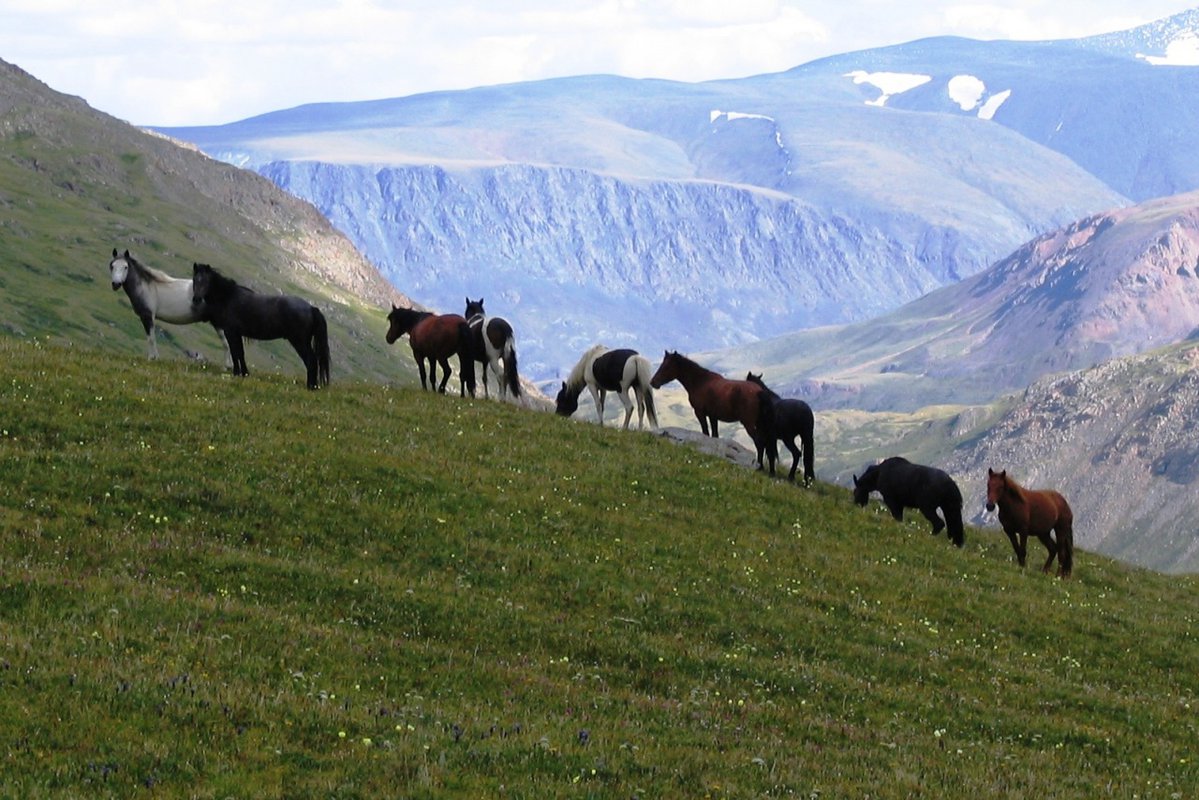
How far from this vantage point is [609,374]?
47406 millimetres

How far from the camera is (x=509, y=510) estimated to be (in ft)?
103

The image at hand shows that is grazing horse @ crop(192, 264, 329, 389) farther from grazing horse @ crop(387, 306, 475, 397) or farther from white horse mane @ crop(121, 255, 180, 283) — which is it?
grazing horse @ crop(387, 306, 475, 397)

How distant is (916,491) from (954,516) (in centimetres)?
149

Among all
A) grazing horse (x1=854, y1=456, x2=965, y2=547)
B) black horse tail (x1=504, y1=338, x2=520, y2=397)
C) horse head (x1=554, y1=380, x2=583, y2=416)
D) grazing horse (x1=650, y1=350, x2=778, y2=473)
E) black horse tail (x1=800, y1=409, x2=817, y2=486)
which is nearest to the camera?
grazing horse (x1=854, y1=456, x2=965, y2=547)

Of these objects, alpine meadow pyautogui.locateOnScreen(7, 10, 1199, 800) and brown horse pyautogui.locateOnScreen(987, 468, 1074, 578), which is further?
brown horse pyautogui.locateOnScreen(987, 468, 1074, 578)

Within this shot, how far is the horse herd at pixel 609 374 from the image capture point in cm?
3862

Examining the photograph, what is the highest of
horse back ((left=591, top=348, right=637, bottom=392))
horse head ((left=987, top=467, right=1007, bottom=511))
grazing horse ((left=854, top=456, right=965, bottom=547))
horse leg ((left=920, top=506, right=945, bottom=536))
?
horse back ((left=591, top=348, right=637, bottom=392))

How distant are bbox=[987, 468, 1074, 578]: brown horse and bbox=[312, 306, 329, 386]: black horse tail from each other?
18.0 m

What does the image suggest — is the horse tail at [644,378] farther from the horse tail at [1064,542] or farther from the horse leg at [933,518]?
the horse tail at [1064,542]

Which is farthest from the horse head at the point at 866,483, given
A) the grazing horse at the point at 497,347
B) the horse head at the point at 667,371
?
the grazing horse at the point at 497,347

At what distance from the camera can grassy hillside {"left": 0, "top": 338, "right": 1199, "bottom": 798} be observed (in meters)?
15.1

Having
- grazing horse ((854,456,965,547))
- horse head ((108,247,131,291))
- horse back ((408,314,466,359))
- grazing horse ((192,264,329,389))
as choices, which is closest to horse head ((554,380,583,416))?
horse back ((408,314,466,359))

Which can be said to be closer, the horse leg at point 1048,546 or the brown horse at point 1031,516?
the brown horse at point 1031,516

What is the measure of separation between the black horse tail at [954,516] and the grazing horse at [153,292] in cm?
2063
